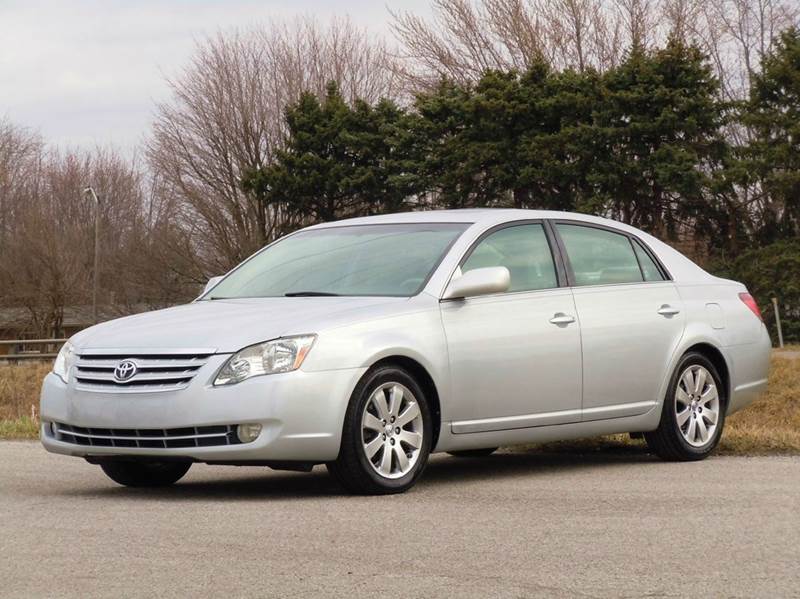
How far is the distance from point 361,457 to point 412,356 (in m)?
0.66

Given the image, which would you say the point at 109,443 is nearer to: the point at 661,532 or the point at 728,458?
the point at 661,532

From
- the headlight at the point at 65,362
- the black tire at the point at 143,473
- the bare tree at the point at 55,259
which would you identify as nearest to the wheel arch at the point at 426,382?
the black tire at the point at 143,473

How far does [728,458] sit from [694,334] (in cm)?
86

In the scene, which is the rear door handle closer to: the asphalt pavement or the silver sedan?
the silver sedan

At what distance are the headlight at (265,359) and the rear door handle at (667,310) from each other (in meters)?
2.97

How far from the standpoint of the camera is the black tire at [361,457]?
797 cm

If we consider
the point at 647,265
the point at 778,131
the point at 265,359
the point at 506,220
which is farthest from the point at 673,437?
the point at 778,131

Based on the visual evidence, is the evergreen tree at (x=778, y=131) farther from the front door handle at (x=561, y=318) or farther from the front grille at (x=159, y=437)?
the front grille at (x=159, y=437)

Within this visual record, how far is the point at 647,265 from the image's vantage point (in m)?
10.3

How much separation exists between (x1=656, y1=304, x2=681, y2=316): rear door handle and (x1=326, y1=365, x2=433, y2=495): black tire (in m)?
2.38

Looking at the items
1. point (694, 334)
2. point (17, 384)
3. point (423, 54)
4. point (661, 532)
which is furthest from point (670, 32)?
point (661, 532)

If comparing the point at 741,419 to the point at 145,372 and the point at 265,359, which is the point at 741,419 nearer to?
the point at 265,359

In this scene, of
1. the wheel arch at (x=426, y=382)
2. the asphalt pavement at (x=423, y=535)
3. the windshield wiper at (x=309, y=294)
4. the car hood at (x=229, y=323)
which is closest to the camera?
the asphalt pavement at (x=423, y=535)

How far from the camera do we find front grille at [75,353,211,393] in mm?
7855
